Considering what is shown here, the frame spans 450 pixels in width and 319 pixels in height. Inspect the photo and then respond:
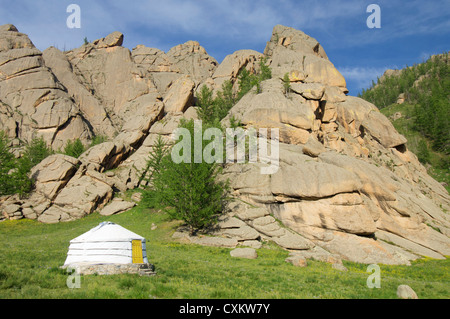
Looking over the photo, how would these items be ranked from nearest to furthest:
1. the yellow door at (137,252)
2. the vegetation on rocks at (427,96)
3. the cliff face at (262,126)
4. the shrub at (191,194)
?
the yellow door at (137,252), the shrub at (191,194), the cliff face at (262,126), the vegetation on rocks at (427,96)

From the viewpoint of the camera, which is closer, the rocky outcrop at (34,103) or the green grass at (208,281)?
the green grass at (208,281)

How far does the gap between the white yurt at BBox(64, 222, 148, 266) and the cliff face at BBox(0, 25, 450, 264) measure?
16169 millimetres

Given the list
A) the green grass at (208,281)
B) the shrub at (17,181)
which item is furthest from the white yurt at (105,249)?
the shrub at (17,181)

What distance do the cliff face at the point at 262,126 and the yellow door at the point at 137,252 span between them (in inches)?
609

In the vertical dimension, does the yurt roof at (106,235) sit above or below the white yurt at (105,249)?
above

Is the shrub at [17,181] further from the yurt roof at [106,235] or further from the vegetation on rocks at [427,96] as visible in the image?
the vegetation on rocks at [427,96]

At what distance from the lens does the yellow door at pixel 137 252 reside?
646 inches

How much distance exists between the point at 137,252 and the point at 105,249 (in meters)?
1.91

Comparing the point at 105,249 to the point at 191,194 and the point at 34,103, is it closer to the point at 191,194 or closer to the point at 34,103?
the point at 191,194

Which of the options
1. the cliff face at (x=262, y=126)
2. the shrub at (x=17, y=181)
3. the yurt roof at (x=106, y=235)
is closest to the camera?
the yurt roof at (x=106, y=235)

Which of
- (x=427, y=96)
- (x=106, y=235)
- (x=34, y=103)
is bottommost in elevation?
(x=106, y=235)

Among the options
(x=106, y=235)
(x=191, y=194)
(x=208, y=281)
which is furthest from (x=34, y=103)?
(x=208, y=281)

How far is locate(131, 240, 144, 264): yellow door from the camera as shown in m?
16.4

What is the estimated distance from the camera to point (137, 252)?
16.7 m
